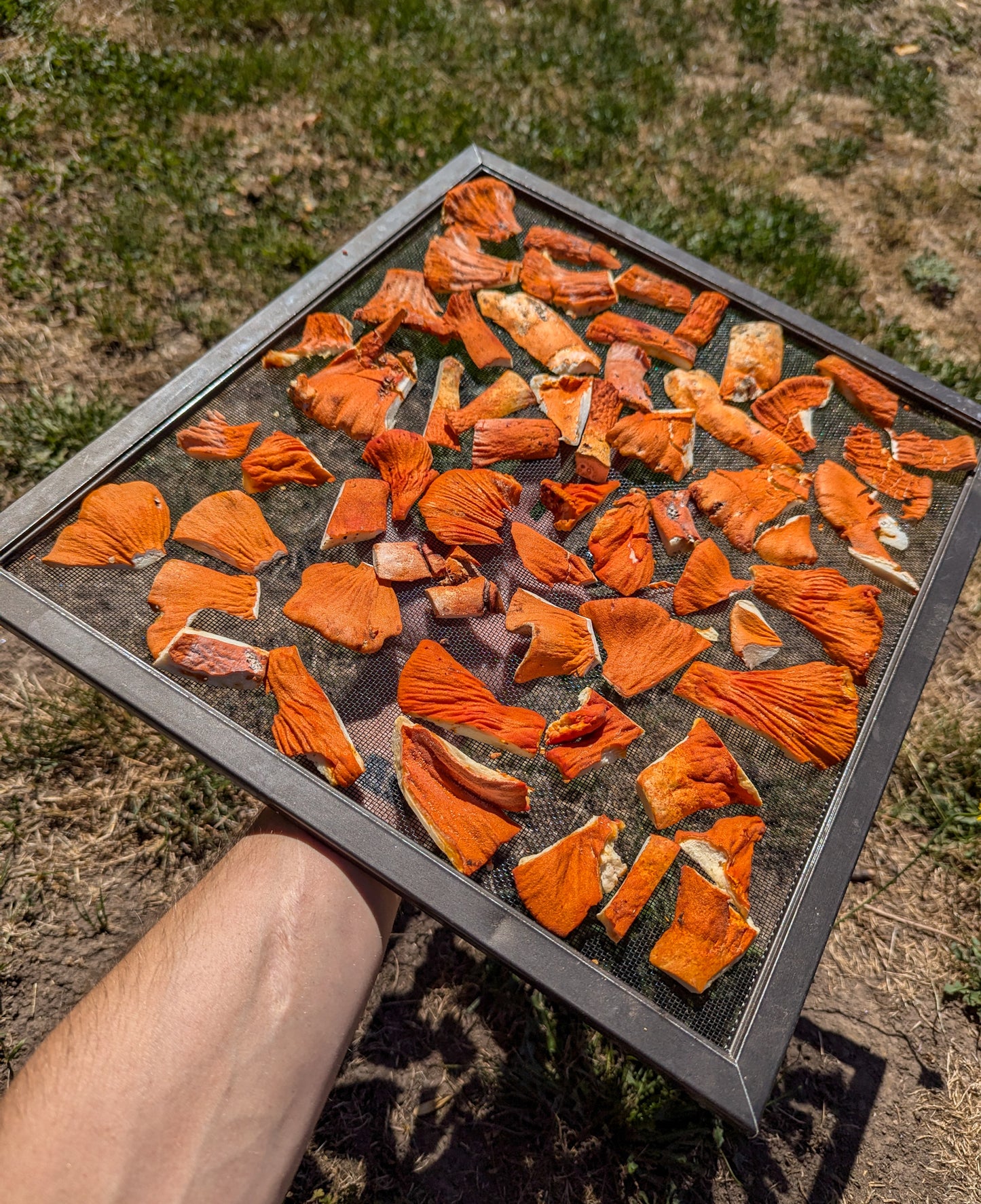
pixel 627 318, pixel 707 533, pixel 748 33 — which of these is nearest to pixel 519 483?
pixel 707 533

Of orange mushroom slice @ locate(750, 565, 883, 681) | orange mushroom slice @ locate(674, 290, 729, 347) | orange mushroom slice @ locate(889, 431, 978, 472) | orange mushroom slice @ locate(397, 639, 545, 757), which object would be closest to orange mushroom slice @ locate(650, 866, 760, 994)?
orange mushroom slice @ locate(397, 639, 545, 757)

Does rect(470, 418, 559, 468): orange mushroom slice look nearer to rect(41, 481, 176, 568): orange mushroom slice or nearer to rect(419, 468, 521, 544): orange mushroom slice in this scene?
rect(419, 468, 521, 544): orange mushroom slice

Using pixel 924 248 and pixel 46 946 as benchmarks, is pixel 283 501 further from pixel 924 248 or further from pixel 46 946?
pixel 924 248

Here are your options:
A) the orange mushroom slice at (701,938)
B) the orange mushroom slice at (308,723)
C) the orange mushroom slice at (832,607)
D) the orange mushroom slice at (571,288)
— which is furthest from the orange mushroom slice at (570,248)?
the orange mushroom slice at (701,938)

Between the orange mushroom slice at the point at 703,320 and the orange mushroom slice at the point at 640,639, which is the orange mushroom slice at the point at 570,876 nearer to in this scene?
the orange mushroom slice at the point at 640,639

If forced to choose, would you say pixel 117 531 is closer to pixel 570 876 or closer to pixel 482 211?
pixel 570 876
